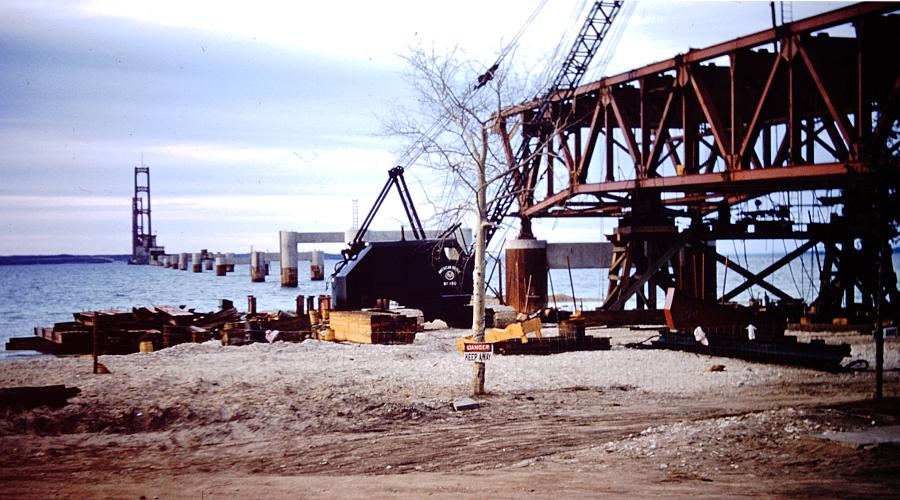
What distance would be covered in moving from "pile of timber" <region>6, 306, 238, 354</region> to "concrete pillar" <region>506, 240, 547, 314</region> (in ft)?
41.9

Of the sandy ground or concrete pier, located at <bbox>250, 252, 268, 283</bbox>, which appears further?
concrete pier, located at <bbox>250, 252, 268, 283</bbox>

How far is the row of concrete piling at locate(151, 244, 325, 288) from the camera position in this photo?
349 feet

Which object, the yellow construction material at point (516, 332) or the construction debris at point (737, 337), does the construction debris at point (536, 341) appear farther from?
the construction debris at point (737, 337)

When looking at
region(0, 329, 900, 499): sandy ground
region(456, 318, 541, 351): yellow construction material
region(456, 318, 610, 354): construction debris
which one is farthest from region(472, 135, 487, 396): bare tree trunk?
region(456, 318, 541, 351): yellow construction material

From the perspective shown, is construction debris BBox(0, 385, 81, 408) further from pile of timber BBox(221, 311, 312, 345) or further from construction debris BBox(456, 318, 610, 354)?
pile of timber BBox(221, 311, 312, 345)

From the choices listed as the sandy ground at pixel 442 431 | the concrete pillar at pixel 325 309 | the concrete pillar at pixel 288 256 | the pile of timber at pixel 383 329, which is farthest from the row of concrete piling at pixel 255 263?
the sandy ground at pixel 442 431

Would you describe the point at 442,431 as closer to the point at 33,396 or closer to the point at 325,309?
the point at 33,396

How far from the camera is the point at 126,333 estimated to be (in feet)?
95.1

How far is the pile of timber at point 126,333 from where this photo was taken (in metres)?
28.6

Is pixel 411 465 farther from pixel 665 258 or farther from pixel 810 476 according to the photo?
pixel 665 258


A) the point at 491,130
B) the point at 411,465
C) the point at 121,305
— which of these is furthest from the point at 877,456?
the point at 121,305

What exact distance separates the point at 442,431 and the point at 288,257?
299ft

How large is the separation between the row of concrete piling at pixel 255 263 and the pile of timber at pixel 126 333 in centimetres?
6853

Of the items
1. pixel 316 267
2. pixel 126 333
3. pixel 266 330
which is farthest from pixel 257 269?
pixel 126 333
